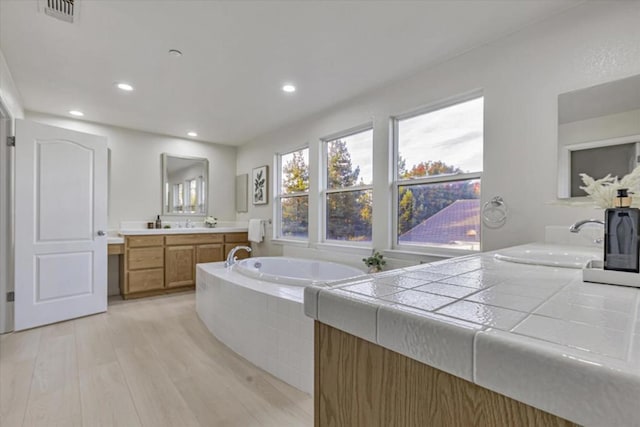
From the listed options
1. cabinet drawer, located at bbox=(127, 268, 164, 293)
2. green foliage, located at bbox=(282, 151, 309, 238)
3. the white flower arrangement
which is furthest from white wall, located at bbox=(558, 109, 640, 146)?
cabinet drawer, located at bbox=(127, 268, 164, 293)

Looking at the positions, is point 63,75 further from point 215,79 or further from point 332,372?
point 332,372

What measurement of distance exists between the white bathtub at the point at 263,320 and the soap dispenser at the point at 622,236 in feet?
4.52

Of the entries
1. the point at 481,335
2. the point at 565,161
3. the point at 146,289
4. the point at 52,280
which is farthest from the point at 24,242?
the point at 565,161

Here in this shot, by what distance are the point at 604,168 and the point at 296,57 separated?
2141 millimetres

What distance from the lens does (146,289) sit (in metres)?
3.90

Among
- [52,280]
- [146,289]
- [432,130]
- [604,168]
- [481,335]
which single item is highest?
[432,130]

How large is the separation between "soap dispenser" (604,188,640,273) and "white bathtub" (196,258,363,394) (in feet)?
4.52

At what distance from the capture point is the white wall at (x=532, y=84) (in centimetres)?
171

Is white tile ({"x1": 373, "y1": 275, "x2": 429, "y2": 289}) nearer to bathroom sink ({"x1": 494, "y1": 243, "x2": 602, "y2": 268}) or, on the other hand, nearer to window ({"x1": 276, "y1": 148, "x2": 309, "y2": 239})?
bathroom sink ({"x1": 494, "y1": 243, "x2": 602, "y2": 268})

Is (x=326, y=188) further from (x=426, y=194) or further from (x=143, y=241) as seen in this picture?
(x=143, y=241)

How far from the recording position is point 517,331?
414mm

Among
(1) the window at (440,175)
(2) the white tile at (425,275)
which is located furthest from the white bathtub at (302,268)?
(2) the white tile at (425,275)

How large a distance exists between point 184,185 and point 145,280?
5.17ft

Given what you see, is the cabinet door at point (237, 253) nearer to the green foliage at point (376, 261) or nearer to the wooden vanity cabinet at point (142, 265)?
the wooden vanity cabinet at point (142, 265)
